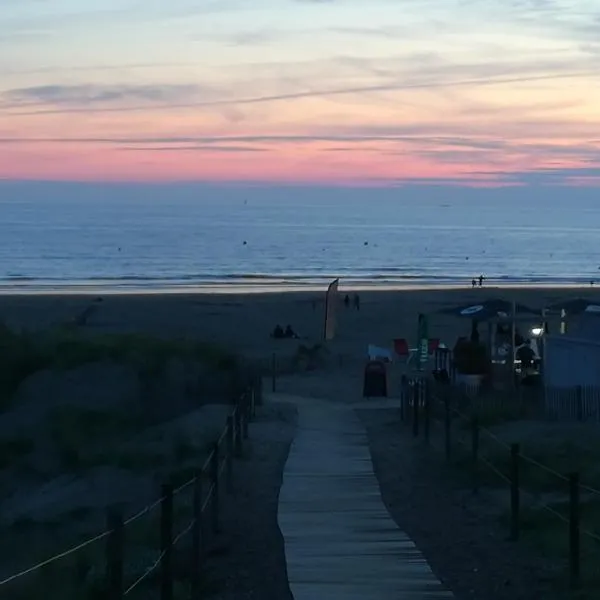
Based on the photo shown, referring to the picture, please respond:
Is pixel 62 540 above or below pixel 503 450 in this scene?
below

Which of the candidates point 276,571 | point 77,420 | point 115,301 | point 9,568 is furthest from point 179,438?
point 115,301

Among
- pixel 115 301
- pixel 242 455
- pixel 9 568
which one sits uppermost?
pixel 115 301

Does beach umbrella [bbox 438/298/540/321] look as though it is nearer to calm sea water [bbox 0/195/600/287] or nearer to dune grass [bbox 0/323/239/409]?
dune grass [bbox 0/323/239/409]

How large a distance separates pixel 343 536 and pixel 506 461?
470 centimetres

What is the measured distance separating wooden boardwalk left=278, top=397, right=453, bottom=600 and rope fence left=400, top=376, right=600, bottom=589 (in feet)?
3.33

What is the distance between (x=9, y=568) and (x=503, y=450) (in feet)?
20.7

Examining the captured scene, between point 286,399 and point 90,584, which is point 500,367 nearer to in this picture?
point 286,399

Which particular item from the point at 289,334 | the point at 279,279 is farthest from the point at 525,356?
the point at 279,279

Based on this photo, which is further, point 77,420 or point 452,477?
point 77,420

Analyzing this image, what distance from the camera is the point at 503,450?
50.2ft

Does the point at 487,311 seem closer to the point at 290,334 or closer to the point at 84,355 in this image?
the point at 84,355

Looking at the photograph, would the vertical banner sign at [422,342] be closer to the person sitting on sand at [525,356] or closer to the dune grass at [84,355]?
the person sitting on sand at [525,356]

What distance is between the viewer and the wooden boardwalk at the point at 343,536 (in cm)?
862

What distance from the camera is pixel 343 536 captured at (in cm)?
1023
